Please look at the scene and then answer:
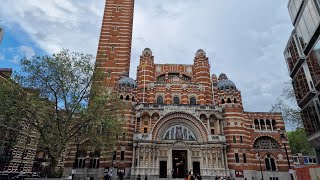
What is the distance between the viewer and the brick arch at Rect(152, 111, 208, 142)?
34.3 metres

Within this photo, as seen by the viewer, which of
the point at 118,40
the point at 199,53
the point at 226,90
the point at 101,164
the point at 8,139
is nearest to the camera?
the point at 8,139

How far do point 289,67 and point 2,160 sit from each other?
40224 millimetres

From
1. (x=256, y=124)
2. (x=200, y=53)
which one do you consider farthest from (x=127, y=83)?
(x=256, y=124)

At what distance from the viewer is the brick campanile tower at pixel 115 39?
45.4 meters

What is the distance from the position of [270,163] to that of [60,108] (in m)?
33.0

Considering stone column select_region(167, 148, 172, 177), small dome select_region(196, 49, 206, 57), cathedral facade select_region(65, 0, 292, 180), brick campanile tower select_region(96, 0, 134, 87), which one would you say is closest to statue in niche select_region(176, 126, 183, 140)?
cathedral facade select_region(65, 0, 292, 180)

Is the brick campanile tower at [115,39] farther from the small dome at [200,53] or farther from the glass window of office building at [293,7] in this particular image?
the glass window of office building at [293,7]

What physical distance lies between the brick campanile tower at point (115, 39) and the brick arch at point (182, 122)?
1478cm

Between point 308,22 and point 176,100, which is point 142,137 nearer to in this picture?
point 176,100

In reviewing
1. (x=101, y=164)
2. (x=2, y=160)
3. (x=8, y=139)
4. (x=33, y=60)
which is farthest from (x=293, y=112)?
(x=2, y=160)

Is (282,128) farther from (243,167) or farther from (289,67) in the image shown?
(289,67)

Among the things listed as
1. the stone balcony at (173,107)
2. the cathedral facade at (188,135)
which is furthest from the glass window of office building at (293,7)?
the stone balcony at (173,107)

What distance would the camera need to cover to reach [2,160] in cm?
3094

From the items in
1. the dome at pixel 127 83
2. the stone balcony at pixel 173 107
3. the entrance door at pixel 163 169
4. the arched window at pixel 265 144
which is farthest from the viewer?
the dome at pixel 127 83
